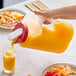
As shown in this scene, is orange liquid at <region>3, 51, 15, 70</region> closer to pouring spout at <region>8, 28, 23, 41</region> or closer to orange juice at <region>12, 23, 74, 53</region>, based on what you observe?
orange juice at <region>12, 23, 74, 53</region>

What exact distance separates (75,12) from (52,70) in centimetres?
34

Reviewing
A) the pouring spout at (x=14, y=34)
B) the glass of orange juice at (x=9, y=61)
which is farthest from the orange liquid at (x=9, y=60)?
the pouring spout at (x=14, y=34)

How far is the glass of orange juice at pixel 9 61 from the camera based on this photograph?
4.66 feet

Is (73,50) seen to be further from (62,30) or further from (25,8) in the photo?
(25,8)

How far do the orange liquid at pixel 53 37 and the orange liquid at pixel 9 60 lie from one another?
94 millimetres

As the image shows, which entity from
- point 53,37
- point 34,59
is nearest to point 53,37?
point 53,37

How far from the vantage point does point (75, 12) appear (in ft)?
4.62

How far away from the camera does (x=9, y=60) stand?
1.42 meters

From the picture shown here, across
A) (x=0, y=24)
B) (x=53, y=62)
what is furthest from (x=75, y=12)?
(x=0, y=24)

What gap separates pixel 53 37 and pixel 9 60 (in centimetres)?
27

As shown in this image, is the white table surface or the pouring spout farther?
the white table surface

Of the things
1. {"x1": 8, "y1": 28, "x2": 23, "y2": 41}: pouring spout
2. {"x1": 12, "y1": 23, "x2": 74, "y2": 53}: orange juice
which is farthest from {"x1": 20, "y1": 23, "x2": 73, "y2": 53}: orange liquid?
{"x1": 8, "y1": 28, "x2": 23, "y2": 41}: pouring spout

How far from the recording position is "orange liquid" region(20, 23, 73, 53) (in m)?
1.40

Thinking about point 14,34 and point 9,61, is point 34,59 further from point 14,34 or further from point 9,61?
point 14,34
